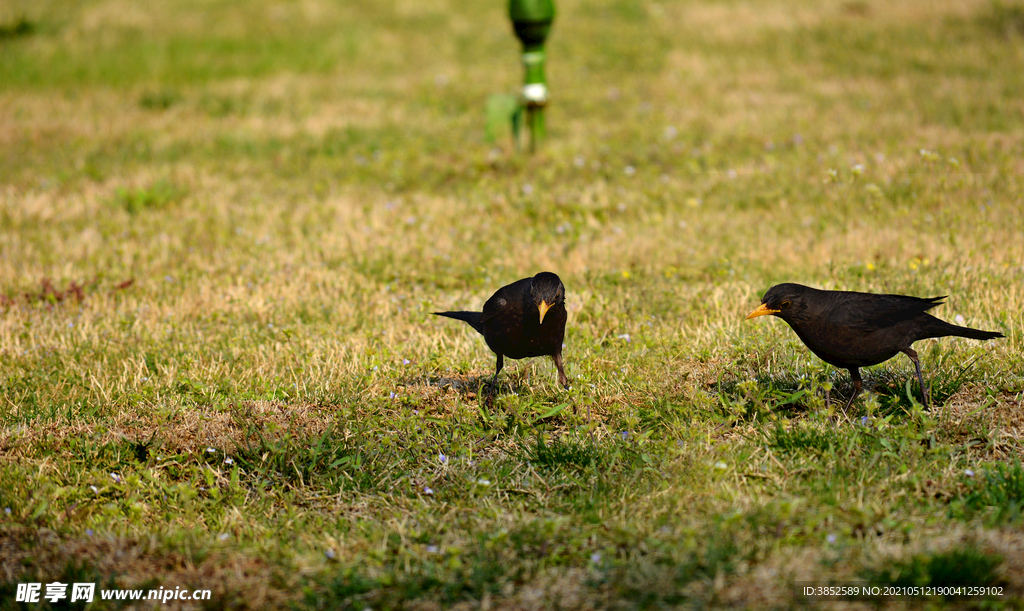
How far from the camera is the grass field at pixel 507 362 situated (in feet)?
11.7

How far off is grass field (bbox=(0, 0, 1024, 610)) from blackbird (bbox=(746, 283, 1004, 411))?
9.2 inches

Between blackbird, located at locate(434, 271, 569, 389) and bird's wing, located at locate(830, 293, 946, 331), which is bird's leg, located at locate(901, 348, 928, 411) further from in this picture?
blackbird, located at locate(434, 271, 569, 389)

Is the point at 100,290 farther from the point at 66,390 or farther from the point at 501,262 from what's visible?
the point at 501,262

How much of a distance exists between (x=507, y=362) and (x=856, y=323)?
220cm

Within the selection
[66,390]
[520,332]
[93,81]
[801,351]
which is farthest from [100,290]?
[93,81]

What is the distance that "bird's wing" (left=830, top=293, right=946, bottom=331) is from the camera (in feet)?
13.6

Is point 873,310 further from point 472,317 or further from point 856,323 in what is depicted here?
point 472,317

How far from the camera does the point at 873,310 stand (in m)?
4.19

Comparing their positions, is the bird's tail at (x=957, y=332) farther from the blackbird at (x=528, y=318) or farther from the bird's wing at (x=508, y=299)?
the bird's wing at (x=508, y=299)

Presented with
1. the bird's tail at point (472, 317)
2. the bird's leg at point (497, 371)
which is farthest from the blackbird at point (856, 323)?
the bird's tail at point (472, 317)

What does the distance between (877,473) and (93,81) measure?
14347 millimetres

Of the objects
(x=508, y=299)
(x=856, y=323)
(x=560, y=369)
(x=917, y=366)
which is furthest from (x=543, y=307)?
(x=917, y=366)

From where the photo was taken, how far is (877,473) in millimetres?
3875

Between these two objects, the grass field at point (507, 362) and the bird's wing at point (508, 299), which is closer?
the grass field at point (507, 362)
